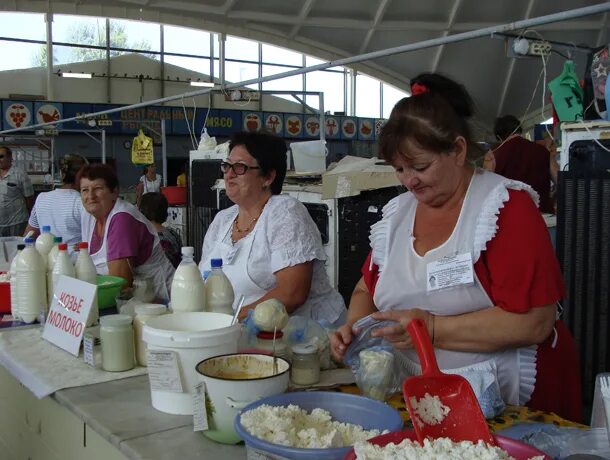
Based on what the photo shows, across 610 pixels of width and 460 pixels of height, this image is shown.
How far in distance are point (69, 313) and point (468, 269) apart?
135cm

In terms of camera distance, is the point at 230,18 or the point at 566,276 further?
the point at 230,18

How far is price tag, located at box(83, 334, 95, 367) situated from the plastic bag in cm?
80

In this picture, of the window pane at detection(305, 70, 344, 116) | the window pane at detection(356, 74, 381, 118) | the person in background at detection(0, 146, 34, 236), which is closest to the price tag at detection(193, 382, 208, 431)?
the person in background at detection(0, 146, 34, 236)

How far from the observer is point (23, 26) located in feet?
57.6

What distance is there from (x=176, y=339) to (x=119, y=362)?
48 cm

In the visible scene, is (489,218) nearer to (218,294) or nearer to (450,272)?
(450,272)

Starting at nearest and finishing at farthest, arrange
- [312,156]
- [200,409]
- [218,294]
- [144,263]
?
[200,409] → [218,294] → [144,263] → [312,156]

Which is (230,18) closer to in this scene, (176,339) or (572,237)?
(572,237)

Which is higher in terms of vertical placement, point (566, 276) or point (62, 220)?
point (62, 220)

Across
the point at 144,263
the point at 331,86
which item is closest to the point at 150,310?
the point at 144,263

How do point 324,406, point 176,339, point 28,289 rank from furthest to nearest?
point 28,289, point 176,339, point 324,406

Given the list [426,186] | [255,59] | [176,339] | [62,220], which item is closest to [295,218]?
[426,186]

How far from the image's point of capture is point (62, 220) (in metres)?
4.71

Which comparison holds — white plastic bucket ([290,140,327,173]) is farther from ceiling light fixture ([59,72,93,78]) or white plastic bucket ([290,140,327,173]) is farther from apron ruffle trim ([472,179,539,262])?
ceiling light fixture ([59,72,93,78])
